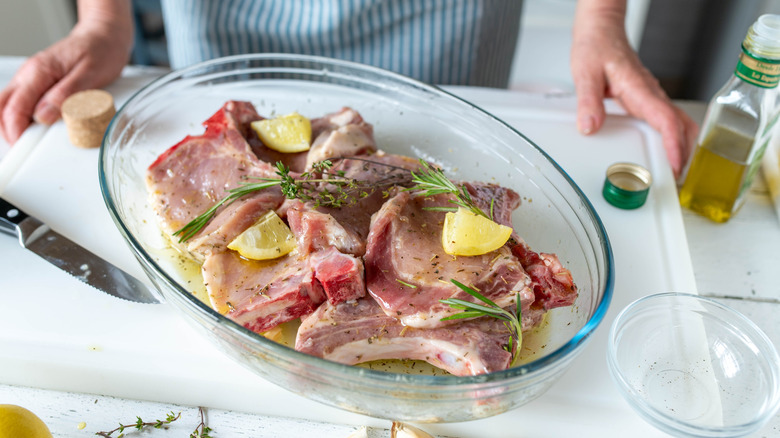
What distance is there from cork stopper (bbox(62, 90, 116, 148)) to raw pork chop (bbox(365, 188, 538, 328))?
107cm

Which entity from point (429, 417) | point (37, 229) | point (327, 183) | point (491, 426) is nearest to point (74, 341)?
point (37, 229)

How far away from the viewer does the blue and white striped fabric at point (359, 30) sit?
2707 millimetres

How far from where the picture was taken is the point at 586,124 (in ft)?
7.37

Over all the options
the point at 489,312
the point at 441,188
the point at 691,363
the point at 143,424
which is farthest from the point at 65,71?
the point at 691,363

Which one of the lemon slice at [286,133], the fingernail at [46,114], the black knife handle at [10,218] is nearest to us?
A: the black knife handle at [10,218]

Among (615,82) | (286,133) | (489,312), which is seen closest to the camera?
(489,312)

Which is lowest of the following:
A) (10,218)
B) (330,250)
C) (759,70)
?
(10,218)

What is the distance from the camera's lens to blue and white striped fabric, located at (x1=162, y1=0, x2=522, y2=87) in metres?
2.71

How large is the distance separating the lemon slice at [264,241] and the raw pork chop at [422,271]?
22 centimetres

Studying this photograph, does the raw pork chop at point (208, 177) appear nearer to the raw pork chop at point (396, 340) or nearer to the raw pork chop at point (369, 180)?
the raw pork chop at point (369, 180)

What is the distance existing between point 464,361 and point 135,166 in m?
1.22

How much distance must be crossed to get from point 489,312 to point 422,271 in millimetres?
190

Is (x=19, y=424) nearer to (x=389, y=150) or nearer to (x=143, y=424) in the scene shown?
(x=143, y=424)

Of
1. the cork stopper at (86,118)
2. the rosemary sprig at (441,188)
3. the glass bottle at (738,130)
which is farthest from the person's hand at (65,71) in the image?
the glass bottle at (738,130)
